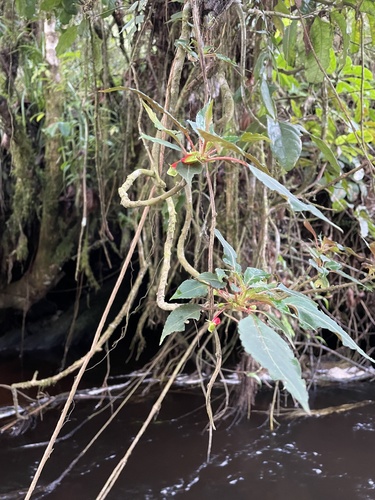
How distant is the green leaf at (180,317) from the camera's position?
431 millimetres

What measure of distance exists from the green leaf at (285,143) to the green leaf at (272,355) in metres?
0.38

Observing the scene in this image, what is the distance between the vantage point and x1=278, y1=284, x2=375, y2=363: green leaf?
1.30 ft

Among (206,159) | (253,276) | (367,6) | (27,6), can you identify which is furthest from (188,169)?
(27,6)

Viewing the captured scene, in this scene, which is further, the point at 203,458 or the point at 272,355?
the point at 203,458

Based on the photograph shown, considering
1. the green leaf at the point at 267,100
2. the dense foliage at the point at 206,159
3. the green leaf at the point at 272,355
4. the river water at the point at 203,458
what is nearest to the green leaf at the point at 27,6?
the dense foliage at the point at 206,159

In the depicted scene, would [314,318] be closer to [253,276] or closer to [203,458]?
[253,276]

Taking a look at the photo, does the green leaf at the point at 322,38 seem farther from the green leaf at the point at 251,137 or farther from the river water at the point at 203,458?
the river water at the point at 203,458

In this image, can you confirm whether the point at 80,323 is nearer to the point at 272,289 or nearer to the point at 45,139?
the point at 45,139

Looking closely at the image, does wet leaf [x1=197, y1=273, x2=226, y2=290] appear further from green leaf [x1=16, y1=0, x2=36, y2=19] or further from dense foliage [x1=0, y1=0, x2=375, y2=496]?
green leaf [x1=16, y1=0, x2=36, y2=19]

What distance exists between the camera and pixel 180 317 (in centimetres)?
44

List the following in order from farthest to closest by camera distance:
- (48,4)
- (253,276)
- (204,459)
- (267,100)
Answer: (204,459) → (48,4) → (267,100) → (253,276)

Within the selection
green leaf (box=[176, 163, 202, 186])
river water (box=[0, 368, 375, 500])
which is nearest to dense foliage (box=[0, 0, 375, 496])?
green leaf (box=[176, 163, 202, 186])

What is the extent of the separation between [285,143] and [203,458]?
948mm

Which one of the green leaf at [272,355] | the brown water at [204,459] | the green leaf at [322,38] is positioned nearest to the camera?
the green leaf at [272,355]
